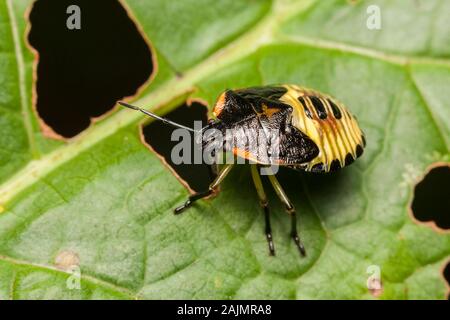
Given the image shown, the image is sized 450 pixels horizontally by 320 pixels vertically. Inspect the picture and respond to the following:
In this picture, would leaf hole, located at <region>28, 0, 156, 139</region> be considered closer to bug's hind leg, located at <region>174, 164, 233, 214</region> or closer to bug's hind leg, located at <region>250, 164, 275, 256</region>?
bug's hind leg, located at <region>174, 164, 233, 214</region>

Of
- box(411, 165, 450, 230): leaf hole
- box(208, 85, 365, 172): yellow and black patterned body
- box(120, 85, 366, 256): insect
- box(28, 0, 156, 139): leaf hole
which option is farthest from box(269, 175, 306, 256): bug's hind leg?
box(28, 0, 156, 139): leaf hole

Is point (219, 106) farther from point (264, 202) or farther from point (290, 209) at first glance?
point (290, 209)

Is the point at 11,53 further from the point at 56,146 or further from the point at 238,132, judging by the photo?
the point at 238,132

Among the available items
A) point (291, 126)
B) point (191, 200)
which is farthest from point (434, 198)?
point (191, 200)

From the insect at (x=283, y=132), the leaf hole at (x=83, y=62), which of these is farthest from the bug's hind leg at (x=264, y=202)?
the leaf hole at (x=83, y=62)

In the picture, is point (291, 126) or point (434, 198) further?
point (434, 198)

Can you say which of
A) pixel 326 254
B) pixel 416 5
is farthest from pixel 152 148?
pixel 416 5
